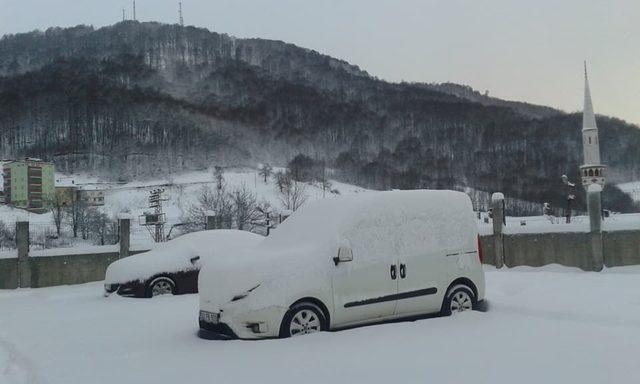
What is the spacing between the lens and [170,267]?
11.5 meters

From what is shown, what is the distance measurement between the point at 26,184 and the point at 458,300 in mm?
127483

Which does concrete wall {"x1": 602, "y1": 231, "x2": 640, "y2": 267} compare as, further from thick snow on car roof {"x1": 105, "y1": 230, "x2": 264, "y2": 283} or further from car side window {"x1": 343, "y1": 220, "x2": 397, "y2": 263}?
car side window {"x1": 343, "y1": 220, "x2": 397, "y2": 263}

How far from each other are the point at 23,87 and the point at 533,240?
6714 inches

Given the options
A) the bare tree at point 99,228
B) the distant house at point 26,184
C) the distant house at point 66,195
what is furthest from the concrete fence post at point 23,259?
the distant house at point 26,184

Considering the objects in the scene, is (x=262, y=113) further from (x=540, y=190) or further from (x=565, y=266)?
(x=565, y=266)

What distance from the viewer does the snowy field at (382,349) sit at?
4.84 metres

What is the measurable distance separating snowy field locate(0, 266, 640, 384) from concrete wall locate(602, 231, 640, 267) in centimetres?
511

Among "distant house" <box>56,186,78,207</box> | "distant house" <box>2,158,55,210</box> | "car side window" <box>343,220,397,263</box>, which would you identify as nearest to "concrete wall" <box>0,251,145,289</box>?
"car side window" <box>343,220,397,263</box>

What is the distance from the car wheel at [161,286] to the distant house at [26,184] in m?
115

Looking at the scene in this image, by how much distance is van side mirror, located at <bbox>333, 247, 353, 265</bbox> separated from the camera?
6.55m

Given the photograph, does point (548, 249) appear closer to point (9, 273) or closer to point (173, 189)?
point (9, 273)

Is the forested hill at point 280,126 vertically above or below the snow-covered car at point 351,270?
above

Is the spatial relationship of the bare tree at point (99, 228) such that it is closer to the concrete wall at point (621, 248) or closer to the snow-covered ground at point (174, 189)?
the snow-covered ground at point (174, 189)

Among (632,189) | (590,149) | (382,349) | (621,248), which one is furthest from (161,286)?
(632,189)
